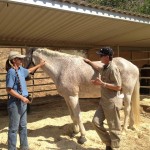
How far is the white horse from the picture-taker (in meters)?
5.11

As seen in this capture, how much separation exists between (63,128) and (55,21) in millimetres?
Result: 2261

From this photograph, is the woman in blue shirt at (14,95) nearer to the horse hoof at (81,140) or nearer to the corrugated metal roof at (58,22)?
the corrugated metal roof at (58,22)

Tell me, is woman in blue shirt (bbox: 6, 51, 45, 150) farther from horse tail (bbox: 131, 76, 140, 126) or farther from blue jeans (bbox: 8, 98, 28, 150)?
horse tail (bbox: 131, 76, 140, 126)

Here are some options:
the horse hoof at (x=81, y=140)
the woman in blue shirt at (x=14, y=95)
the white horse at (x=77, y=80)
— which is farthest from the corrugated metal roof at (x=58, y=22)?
the horse hoof at (x=81, y=140)

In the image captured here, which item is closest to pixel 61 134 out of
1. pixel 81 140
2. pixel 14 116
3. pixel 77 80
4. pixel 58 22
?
pixel 81 140

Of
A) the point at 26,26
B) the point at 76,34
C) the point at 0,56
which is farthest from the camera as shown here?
the point at 0,56

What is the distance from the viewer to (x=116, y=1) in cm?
2109

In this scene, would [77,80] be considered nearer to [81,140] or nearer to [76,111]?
[76,111]

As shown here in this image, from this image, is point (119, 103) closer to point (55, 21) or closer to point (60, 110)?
point (55, 21)

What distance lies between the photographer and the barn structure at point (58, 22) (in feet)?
14.7

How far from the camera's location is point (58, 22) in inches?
219

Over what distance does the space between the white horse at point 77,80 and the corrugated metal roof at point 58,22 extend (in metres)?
0.72

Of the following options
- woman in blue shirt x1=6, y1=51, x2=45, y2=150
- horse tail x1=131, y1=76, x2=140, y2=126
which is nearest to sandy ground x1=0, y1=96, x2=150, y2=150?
horse tail x1=131, y1=76, x2=140, y2=126

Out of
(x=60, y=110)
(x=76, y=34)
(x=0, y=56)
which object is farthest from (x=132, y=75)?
(x=0, y=56)
